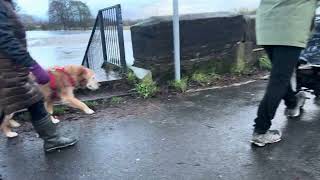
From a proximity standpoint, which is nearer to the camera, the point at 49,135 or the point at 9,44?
the point at 9,44

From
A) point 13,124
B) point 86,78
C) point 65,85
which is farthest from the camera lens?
point 86,78

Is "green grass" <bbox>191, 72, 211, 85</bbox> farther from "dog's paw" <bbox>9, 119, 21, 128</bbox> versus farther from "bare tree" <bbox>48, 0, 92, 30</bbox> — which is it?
"bare tree" <bbox>48, 0, 92, 30</bbox>

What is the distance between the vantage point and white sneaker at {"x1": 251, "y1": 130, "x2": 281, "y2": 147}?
434cm

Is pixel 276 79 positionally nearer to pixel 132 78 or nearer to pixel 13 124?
pixel 132 78

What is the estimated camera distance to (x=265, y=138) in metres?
4.36

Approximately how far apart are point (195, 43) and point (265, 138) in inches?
120

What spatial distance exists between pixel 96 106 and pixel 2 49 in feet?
8.05

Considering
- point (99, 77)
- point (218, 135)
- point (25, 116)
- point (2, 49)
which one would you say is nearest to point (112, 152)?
point (218, 135)

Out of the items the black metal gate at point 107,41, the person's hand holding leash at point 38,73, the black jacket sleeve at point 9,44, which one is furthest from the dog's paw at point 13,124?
the black metal gate at point 107,41

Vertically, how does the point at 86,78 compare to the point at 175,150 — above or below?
above

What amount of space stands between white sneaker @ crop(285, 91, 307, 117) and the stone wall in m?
2.17

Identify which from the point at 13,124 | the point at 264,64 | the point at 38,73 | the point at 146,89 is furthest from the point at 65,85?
the point at 264,64

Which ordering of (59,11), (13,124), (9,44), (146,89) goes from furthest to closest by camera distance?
(59,11), (146,89), (13,124), (9,44)

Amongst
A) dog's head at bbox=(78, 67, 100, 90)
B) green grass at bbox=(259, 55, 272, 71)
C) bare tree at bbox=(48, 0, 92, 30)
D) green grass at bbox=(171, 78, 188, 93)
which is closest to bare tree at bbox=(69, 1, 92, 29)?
bare tree at bbox=(48, 0, 92, 30)
